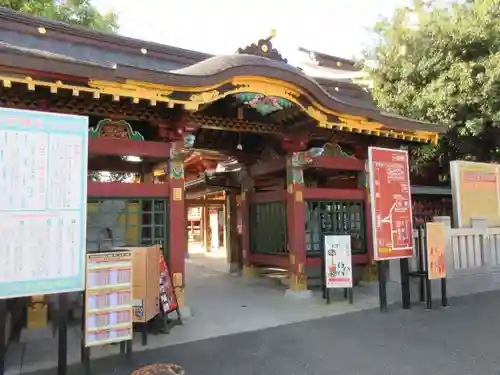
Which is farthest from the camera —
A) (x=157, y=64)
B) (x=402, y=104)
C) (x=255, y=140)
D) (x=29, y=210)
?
(x=402, y=104)

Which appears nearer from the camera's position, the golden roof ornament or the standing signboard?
the standing signboard

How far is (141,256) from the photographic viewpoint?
5.15 m

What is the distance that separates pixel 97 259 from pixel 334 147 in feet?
19.9

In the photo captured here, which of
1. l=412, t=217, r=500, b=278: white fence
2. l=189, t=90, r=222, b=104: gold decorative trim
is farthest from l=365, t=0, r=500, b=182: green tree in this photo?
l=189, t=90, r=222, b=104: gold decorative trim

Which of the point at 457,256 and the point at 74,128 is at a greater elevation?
the point at 74,128

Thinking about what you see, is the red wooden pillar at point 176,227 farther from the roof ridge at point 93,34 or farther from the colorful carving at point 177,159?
the roof ridge at point 93,34

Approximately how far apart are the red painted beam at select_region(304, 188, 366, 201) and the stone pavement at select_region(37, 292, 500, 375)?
2785mm

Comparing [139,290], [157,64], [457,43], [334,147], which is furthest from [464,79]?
[139,290]

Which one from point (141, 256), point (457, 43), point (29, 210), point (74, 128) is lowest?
point (141, 256)

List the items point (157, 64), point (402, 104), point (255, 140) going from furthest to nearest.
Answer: point (402, 104), point (255, 140), point (157, 64)

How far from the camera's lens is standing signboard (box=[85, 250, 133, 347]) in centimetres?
430

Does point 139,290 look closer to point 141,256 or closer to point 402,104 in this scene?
point 141,256

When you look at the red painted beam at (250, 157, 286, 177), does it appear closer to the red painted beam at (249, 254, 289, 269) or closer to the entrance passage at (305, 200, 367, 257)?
the entrance passage at (305, 200, 367, 257)

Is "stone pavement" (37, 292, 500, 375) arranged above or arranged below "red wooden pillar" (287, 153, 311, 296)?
below
